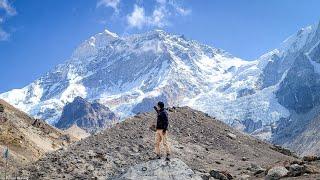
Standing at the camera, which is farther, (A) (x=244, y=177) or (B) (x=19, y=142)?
(B) (x=19, y=142)

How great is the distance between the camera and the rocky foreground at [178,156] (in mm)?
36719

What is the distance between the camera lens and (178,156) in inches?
1929

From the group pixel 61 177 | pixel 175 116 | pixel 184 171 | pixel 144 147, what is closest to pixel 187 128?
pixel 175 116

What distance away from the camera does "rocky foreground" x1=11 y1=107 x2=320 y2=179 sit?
36.7 meters

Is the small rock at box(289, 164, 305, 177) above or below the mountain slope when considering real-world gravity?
below

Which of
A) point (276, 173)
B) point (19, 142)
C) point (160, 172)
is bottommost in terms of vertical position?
point (160, 172)

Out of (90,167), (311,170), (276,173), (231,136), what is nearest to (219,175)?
(276,173)

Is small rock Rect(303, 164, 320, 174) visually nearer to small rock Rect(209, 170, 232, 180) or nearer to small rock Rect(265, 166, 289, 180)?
small rock Rect(265, 166, 289, 180)

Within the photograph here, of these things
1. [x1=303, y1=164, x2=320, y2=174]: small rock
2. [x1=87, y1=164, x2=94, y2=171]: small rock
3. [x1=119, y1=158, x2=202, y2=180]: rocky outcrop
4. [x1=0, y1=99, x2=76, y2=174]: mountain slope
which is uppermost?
[x1=0, y1=99, x2=76, y2=174]: mountain slope

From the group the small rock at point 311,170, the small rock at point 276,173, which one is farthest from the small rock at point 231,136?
the small rock at point 311,170

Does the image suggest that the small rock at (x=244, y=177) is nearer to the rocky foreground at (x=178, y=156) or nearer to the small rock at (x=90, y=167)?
the rocky foreground at (x=178, y=156)

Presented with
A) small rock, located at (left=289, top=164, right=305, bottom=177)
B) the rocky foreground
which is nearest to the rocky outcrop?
the rocky foreground

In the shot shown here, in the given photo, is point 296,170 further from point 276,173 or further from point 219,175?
A: point 219,175

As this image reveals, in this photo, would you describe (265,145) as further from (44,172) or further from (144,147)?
Answer: (44,172)
